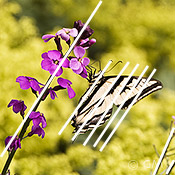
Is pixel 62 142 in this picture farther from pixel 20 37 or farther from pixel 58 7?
pixel 58 7

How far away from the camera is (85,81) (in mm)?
1074

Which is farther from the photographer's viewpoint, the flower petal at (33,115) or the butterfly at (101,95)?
the butterfly at (101,95)

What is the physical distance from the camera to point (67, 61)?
0.88ft

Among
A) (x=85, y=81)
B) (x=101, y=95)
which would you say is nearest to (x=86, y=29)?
(x=101, y=95)

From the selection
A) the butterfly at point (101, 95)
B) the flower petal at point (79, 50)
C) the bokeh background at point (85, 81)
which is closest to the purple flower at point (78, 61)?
the flower petal at point (79, 50)

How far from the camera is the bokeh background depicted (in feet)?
2.96

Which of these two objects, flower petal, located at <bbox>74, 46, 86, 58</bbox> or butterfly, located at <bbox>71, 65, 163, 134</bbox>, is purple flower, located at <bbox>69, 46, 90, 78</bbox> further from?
butterfly, located at <bbox>71, 65, 163, 134</bbox>

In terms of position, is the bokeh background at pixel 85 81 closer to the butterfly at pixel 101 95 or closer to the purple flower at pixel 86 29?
the butterfly at pixel 101 95

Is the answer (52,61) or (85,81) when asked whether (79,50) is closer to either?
(52,61)

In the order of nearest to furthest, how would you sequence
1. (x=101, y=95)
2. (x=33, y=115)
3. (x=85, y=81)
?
(x=33, y=115) → (x=101, y=95) → (x=85, y=81)

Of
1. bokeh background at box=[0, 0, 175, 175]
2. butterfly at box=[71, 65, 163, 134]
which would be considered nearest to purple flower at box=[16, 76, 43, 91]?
butterfly at box=[71, 65, 163, 134]

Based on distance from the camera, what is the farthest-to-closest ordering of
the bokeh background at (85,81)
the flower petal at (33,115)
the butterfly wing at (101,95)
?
1. the bokeh background at (85,81)
2. the butterfly wing at (101,95)
3. the flower petal at (33,115)

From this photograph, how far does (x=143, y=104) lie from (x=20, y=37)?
0.52 m

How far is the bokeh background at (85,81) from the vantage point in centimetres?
90
